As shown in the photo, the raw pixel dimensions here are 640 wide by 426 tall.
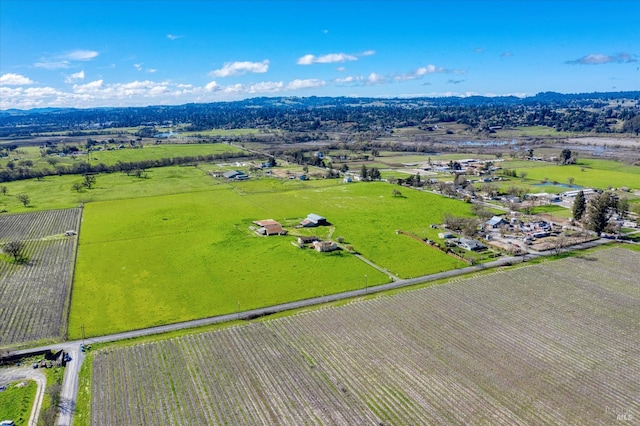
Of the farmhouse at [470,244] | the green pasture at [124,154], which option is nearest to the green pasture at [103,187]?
the green pasture at [124,154]

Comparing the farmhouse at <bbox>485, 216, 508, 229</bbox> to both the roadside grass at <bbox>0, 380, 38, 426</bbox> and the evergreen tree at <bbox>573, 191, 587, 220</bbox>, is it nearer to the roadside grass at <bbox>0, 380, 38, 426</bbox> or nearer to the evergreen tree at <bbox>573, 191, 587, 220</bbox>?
the evergreen tree at <bbox>573, 191, 587, 220</bbox>

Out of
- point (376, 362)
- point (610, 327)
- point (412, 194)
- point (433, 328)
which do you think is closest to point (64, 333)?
point (376, 362)

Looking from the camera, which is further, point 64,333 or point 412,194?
point 412,194

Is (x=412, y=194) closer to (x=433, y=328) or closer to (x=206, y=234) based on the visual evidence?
(x=206, y=234)

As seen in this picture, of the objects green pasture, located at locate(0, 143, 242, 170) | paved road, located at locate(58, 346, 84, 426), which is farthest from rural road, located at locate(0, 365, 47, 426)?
green pasture, located at locate(0, 143, 242, 170)

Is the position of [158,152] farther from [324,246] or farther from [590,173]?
[590,173]

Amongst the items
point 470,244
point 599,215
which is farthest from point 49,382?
point 599,215

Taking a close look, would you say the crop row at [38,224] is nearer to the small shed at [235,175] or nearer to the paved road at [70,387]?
the small shed at [235,175]

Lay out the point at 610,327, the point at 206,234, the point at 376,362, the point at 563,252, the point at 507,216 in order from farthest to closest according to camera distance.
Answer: the point at 507,216 < the point at 206,234 < the point at 563,252 < the point at 610,327 < the point at 376,362
